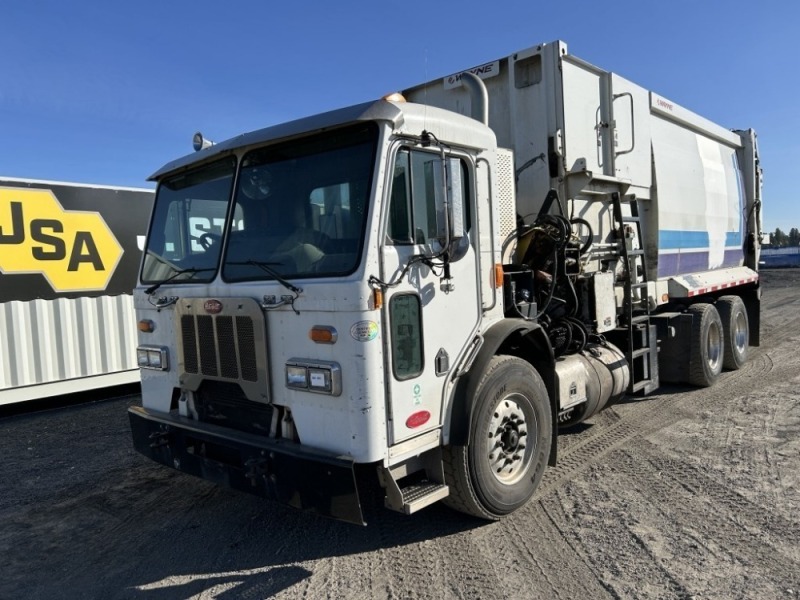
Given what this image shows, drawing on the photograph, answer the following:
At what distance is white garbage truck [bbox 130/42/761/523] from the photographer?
325 cm

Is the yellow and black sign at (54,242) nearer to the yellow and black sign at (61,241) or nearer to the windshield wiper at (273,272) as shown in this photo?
the yellow and black sign at (61,241)

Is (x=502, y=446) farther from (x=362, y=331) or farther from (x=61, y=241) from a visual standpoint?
(x=61, y=241)

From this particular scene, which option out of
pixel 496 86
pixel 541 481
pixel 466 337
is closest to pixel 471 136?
pixel 466 337

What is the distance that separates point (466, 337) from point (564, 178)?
226cm

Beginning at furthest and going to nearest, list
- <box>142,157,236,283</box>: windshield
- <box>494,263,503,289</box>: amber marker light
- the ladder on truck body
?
the ladder on truck body < <box>494,263,503,289</box>: amber marker light < <box>142,157,236,283</box>: windshield

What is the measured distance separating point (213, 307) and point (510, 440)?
2.18m

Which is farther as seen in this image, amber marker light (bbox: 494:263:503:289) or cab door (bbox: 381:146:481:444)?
amber marker light (bbox: 494:263:503:289)

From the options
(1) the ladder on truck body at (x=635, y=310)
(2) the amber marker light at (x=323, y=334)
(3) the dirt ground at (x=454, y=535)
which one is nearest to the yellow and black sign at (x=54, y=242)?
(3) the dirt ground at (x=454, y=535)

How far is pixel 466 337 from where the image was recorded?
12.5ft

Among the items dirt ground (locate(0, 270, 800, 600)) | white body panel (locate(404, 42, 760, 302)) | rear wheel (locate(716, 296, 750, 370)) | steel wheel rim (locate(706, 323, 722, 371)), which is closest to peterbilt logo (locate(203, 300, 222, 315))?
dirt ground (locate(0, 270, 800, 600))

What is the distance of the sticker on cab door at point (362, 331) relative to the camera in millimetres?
3115

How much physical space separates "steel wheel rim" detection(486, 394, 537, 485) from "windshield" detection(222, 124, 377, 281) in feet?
5.08

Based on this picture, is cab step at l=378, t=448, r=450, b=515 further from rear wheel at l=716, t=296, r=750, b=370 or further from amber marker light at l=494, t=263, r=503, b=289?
rear wheel at l=716, t=296, r=750, b=370

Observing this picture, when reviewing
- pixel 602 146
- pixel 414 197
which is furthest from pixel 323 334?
pixel 602 146
